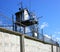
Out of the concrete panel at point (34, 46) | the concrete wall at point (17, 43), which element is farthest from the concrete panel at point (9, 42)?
the concrete panel at point (34, 46)

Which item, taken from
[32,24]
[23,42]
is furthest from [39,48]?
[32,24]

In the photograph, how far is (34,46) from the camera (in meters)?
17.0

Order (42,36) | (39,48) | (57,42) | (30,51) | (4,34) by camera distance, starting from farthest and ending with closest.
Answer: (57,42) < (42,36) < (39,48) < (30,51) < (4,34)

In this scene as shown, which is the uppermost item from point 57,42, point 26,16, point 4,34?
point 26,16

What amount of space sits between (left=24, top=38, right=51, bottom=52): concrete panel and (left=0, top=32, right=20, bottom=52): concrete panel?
145cm

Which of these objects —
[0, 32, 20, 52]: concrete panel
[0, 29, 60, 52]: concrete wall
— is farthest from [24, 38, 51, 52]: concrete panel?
[0, 32, 20, 52]: concrete panel

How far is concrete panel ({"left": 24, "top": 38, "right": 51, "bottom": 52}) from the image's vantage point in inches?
614

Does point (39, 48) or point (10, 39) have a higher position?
point (10, 39)

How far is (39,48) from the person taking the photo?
59.6 ft

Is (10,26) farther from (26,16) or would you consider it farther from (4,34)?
(26,16)

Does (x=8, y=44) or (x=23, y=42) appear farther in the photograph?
(x=23, y=42)

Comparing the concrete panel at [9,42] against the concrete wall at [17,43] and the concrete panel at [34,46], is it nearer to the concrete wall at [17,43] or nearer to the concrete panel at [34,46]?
the concrete wall at [17,43]

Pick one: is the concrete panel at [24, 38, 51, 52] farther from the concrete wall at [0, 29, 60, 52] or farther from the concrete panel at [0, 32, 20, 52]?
the concrete panel at [0, 32, 20, 52]

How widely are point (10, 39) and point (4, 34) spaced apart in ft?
2.58
